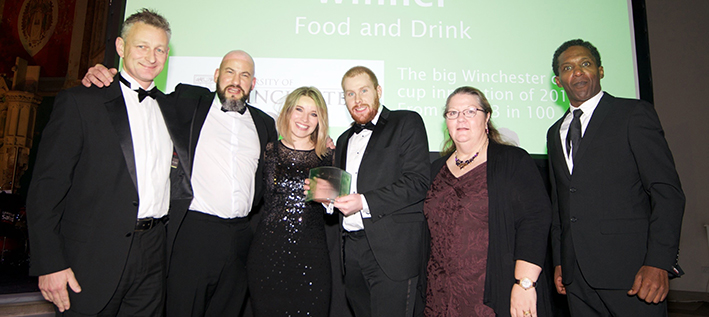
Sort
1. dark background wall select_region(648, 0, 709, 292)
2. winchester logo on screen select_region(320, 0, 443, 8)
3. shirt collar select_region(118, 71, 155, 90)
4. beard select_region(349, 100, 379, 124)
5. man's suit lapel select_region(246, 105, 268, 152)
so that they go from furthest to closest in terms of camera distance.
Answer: dark background wall select_region(648, 0, 709, 292), winchester logo on screen select_region(320, 0, 443, 8), man's suit lapel select_region(246, 105, 268, 152), beard select_region(349, 100, 379, 124), shirt collar select_region(118, 71, 155, 90)

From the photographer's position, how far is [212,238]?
2.28m

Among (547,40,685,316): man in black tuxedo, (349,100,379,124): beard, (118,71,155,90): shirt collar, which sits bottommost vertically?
(547,40,685,316): man in black tuxedo

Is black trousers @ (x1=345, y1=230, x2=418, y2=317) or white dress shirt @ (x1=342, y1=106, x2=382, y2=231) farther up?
white dress shirt @ (x1=342, y1=106, x2=382, y2=231)

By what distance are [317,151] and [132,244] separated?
120 cm

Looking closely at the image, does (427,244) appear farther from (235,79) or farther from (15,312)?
(15,312)

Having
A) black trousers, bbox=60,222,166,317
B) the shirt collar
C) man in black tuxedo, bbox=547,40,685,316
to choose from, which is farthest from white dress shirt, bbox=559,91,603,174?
the shirt collar

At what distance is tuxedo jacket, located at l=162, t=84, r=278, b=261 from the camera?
220cm

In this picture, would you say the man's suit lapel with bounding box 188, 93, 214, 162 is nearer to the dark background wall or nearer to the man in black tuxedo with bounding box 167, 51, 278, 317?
the man in black tuxedo with bounding box 167, 51, 278, 317

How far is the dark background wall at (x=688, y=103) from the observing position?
5957mm

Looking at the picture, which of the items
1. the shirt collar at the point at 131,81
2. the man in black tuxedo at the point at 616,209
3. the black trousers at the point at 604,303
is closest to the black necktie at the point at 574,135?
the man in black tuxedo at the point at 616,209

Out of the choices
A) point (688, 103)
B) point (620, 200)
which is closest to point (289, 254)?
point (620, 200)

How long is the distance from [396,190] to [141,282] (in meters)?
1.43

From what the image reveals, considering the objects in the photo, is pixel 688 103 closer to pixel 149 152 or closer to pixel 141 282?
pixel 149 152

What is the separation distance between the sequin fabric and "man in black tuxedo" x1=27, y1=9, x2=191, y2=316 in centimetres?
59
